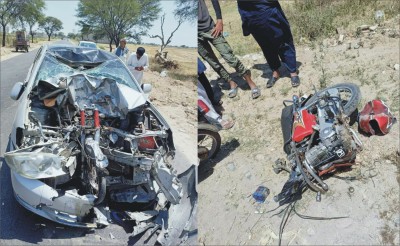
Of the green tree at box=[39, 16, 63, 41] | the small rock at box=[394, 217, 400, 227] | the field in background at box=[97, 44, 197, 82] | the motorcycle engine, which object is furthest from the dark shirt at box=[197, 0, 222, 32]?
the small rock at box=[394, 217, 400, 227]

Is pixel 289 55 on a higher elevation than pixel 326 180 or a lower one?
higher

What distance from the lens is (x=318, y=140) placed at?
400cm

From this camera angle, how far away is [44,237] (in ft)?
11.5

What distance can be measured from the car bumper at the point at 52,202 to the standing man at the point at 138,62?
2143 millimetres

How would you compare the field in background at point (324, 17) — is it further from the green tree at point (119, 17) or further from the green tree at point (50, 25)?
the green tree at point (50, 25)

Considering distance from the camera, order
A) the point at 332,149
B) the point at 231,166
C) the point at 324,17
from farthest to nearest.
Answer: the point at 324,17
the point at 231,166
the point at 332,149

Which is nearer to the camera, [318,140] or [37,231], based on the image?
[37,231]

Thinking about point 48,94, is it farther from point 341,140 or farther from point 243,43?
point 243,43

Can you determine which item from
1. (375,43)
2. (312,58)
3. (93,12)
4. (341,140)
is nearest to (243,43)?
(312,58)

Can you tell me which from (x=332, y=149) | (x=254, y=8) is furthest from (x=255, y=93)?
(x=332, y=149)

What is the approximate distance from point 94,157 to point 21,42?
88.6 inches

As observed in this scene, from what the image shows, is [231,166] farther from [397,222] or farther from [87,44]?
[87,44]

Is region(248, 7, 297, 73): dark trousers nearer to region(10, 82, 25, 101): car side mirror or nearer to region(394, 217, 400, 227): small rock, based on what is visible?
region(394, 217, 400, 227): small rock

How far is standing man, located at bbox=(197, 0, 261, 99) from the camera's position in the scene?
14.5ft
